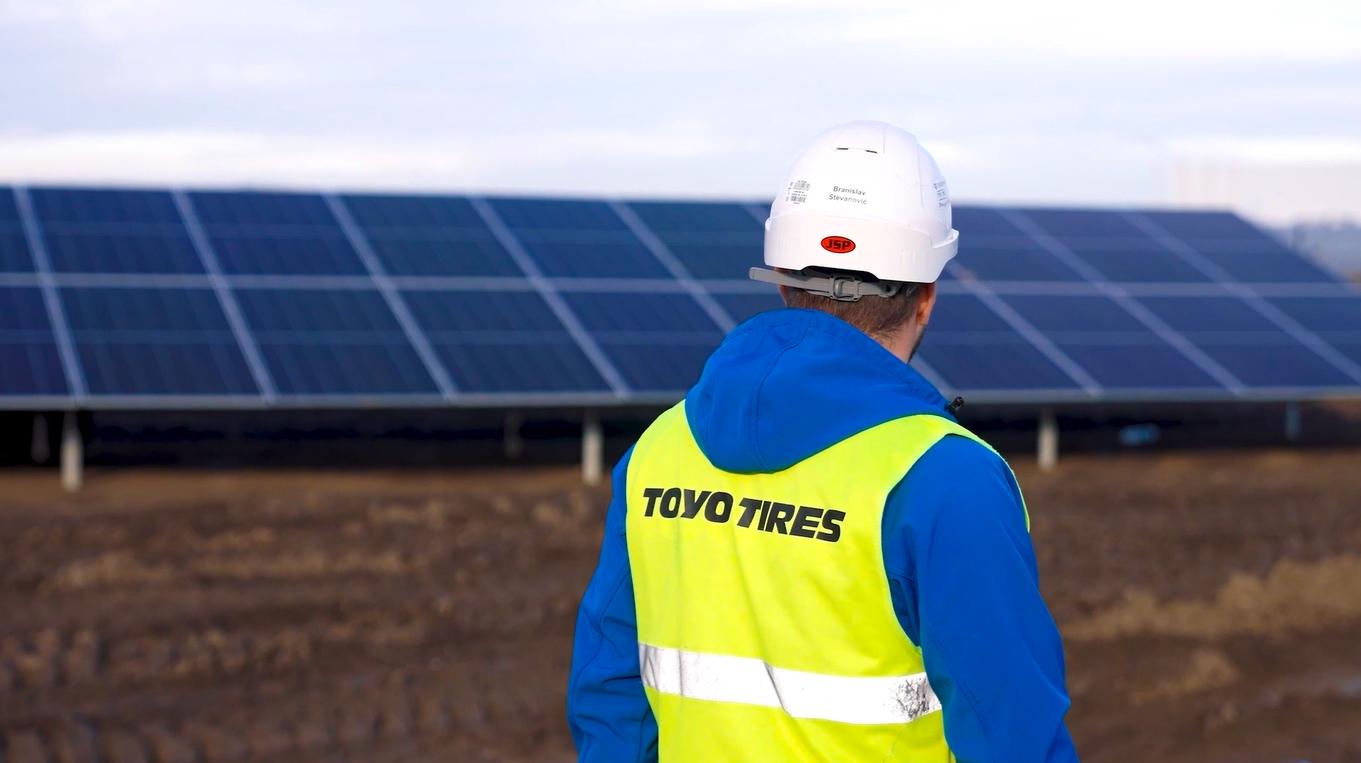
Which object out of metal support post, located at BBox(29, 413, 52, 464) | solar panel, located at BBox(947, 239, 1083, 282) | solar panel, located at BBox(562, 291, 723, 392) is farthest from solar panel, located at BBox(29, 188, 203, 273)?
solar panel, located at BBox(947, 239, 1083, 282)

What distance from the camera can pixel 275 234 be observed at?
1733cm

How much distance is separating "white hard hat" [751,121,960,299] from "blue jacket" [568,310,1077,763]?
5.0 inches

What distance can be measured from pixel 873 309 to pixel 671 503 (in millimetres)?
418

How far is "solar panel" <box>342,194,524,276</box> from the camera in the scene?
17.2 meters

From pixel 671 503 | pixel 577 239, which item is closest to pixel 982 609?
pixel 671 503

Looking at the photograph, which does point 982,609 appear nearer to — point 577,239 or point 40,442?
point 40,442

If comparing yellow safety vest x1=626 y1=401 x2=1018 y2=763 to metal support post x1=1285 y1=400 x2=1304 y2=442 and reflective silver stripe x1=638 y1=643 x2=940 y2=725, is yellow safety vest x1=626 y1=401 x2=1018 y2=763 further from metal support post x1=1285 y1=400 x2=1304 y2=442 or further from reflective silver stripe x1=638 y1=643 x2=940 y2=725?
metal support post x1=1285 y1=400 x2=1304 y2=442

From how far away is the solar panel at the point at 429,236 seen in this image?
56.3 feet

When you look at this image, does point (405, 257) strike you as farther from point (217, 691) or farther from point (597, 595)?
point (597, 595)

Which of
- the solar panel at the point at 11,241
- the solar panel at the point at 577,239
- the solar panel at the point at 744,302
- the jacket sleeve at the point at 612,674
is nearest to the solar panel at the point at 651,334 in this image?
the solar panel at the point at 744,302

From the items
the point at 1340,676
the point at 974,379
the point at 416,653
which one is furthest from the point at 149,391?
the point at 1340,676

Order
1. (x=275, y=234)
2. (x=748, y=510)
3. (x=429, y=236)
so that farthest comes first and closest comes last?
1. (x=429, y=236)
2. (x=275, y=234)
3. (x=748, y=510)

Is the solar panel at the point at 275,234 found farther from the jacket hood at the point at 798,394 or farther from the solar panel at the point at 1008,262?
the jacket hood at the point at 798,394

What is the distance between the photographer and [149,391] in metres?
13.9
